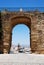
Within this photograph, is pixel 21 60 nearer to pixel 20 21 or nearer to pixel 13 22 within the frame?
pixel 13 22

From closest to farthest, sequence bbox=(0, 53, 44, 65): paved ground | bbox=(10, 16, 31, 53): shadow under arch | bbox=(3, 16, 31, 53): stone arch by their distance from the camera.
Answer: bbox=(0, 53, 44, 65): paved ground → bbox=(3, 16, 31, 53): stone arch → bbox=(10, 16, 31, 53): shadow under arch

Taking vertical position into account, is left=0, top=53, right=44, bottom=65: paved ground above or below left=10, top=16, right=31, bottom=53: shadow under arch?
below

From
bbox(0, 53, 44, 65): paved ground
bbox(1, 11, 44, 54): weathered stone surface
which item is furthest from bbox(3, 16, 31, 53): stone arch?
bbox(0, 53, 44, 65): paved ground

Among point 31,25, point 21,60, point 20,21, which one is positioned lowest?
point 21,60

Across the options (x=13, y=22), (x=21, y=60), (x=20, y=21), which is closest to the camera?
(x=21, y=60)

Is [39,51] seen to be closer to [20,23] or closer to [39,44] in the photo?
[39,44]

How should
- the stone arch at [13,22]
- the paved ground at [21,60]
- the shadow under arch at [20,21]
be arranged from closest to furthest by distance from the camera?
the paved ground at [21,60], the stone arch at [13,22], the shadow under arch at [20,21]

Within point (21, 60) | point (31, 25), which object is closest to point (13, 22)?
point (31, 25)

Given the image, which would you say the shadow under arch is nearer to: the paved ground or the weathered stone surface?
the weathered stone surface

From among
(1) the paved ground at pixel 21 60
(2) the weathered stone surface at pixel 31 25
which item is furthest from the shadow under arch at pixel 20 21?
(1) the paved ground at pixel 21 60

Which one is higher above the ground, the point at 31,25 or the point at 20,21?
the point at 20,21

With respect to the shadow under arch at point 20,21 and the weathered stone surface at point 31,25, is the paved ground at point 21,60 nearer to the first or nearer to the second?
the weathered stone surface at point 31,25

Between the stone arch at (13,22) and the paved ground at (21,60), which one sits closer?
the paved ground at (21,60)

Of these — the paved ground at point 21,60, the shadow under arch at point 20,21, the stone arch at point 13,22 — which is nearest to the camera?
the paved ground at point 21,60
